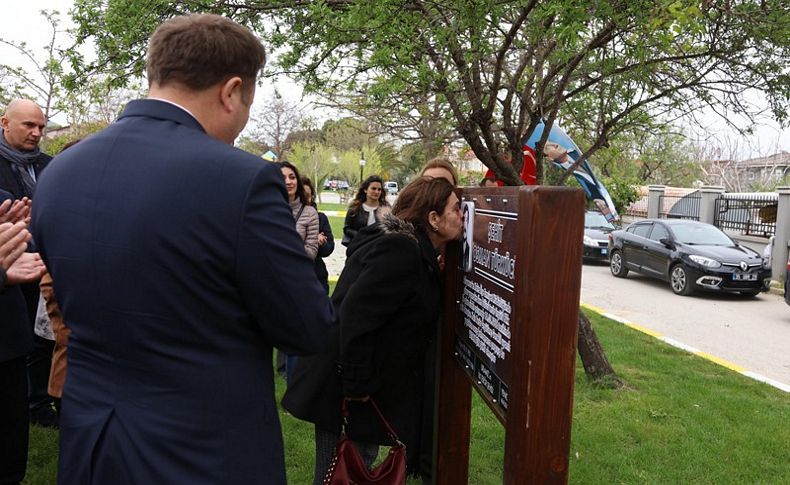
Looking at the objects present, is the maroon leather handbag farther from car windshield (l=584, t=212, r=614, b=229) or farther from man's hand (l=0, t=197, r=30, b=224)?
car windshield (l=584, t=212, r=614, b=229)

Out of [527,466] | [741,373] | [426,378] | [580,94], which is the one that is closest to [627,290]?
[741,373]

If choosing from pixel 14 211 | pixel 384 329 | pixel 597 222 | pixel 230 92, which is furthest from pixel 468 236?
pixel 597 222

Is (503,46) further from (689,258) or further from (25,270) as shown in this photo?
(689,258)

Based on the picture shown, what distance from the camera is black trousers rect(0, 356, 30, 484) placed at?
2795 mm

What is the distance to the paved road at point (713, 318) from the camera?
8008mm

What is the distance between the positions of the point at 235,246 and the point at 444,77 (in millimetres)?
3538

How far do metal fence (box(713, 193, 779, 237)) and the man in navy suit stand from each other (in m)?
19.0

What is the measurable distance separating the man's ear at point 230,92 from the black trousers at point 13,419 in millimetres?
1983

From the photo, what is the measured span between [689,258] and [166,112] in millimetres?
13171

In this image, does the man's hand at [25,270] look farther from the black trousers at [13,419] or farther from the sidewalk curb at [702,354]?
the sidewalk curb at [702,354]

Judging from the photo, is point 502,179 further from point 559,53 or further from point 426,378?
point 426,378

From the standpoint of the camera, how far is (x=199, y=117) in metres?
1.54

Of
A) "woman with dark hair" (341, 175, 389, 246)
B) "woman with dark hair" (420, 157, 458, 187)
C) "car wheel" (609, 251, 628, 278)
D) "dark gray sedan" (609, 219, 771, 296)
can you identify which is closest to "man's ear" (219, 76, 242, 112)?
"woman with dark hair" (420, 157, 458, 187)

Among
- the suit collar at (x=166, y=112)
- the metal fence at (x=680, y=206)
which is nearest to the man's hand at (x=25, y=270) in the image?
the suit collar at (x=166, y=112)
